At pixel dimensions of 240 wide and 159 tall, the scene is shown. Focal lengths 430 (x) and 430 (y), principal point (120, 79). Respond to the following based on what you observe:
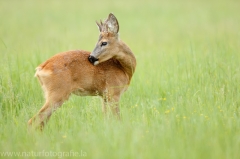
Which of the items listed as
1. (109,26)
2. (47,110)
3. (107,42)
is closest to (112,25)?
(109,26)

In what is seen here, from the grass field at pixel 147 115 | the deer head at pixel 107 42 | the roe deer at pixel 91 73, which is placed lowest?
the grass field at pixel 147 115

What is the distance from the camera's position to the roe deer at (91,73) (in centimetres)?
676

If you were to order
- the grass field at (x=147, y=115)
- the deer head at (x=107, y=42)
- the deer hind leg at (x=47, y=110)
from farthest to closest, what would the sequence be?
the deer head at (x=107, y=42)
the deer hind leg at (x=47, y=110)
the grass field at (x=147, y=115)

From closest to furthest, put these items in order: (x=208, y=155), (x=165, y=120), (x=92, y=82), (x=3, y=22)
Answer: (x=208, y=155) → (x=165, y=120) → (x=92, y=82) → (x=3, y=22)

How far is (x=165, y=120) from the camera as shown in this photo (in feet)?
20.0

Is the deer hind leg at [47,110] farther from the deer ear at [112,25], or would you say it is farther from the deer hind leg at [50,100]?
the deer ear at [112,25]

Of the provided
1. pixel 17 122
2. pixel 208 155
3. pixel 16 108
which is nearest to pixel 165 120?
pixel 208 155

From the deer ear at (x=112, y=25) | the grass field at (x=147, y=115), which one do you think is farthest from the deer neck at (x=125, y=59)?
the grass field at (x=147, y=115)

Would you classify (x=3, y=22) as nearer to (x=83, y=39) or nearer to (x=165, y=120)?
(x=83, y=39)

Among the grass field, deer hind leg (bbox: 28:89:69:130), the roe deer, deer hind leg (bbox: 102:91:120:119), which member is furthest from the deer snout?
deer hind leg (bbox: 28:89:69:130)

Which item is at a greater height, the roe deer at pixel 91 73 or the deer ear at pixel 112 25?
the deer ear at pixel 112 25

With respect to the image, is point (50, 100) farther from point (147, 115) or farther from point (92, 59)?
point (147, 115)

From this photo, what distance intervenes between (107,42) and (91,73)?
75 centimetres

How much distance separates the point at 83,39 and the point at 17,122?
1137 centimetres
